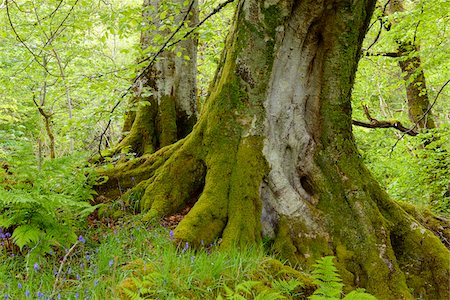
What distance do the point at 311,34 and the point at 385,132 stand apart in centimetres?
1414

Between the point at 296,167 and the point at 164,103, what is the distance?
131 inches

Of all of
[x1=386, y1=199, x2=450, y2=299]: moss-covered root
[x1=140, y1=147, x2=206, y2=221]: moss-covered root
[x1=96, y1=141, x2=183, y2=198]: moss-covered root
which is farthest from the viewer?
[x1=96, y1=141, x2=183, y2=198]: moss-covered root

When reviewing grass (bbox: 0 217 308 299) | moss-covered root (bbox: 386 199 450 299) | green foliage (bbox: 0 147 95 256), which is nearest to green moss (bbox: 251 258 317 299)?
grass (bbox: 0 217 308 299)

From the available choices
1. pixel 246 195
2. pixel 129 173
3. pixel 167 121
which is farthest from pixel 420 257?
pixel 167 121

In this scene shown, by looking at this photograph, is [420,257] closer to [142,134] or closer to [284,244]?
[284,244]

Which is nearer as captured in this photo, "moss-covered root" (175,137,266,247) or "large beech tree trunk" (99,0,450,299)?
"moss-covered root" (175,137,266,247)

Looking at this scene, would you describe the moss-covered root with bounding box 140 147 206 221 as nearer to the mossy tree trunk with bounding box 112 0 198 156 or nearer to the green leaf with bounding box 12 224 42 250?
the green leaf with bounding box 12 224 42 250

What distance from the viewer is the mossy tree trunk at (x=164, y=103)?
6.79m

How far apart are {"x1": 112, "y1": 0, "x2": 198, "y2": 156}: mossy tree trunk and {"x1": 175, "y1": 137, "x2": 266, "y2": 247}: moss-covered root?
2591 millimetres

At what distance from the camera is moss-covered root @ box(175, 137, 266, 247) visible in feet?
12.5

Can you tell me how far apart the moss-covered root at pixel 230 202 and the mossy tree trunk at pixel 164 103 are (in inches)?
102

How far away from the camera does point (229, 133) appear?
4.42m

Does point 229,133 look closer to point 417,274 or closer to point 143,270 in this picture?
point 143,270

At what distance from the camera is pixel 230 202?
161 inches
